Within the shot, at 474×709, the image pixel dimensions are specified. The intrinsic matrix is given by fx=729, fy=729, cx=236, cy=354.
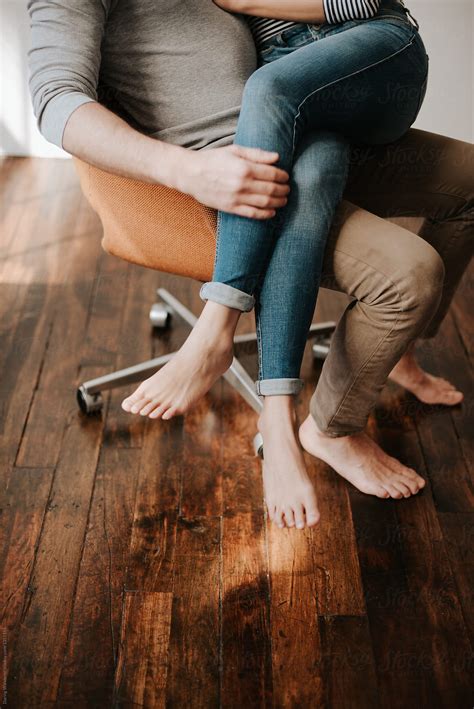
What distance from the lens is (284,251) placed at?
1.27 meters

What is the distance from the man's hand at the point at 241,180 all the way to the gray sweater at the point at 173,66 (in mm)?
227

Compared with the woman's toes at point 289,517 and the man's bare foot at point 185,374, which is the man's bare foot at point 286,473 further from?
the man's bare foot at point 185,374

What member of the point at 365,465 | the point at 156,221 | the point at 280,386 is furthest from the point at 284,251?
the point at 365,465

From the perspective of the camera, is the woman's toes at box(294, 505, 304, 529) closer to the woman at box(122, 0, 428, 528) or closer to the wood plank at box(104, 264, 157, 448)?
the woman at box(122, 0, 428, 528)

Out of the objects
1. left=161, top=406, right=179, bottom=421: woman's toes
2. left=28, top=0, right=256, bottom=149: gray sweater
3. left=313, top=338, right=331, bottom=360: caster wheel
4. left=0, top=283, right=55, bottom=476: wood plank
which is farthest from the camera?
left=313, top=338, right=331, bottom=360: caster wheel

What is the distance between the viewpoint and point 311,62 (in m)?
1.31

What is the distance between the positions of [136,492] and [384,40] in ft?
3.41

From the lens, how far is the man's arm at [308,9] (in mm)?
1412

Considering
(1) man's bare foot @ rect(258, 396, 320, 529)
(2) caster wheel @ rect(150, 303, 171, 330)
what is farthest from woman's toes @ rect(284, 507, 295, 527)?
(2) caster wheel @ rect(150, 303, 171, 330)

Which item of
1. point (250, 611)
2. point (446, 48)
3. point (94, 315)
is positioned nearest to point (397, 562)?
point (250, 611)

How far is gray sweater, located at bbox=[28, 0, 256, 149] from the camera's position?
1.40 metres

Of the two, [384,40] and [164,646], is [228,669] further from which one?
[384,40]

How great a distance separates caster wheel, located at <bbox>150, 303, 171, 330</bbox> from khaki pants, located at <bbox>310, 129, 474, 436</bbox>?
662 mm

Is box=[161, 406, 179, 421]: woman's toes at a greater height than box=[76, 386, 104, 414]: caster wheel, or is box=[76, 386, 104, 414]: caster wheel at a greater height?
box=[161, 406, 179, 421]: woman's toes
